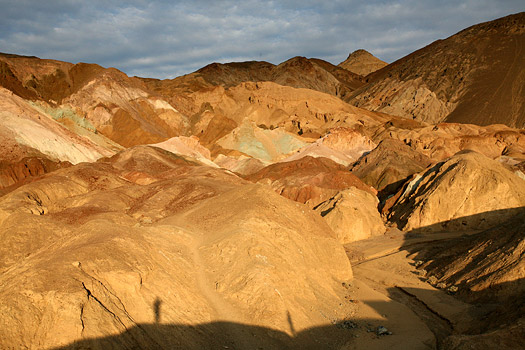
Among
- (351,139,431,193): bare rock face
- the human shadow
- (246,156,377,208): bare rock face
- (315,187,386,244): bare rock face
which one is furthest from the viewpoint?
(351,139,431,193): bare rock face

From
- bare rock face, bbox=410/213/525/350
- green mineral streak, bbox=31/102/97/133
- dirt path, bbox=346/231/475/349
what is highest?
green mineral streak, bbox=31/102/97/133

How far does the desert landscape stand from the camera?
41.9 ft

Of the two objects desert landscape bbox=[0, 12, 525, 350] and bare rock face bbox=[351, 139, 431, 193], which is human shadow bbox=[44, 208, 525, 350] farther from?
bare rock face bbox=[351, 139, 431, 193]

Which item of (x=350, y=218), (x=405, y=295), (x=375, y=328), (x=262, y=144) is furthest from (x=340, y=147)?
(x=375, y=328)

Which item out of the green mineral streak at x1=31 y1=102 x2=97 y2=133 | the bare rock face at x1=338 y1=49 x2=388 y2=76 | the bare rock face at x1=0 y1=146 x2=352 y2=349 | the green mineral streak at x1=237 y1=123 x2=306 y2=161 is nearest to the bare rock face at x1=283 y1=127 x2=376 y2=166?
the green mineral streak at x1=237 y1=123 x2=306 y2=161

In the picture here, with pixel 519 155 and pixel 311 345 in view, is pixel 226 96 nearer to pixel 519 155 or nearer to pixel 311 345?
pixel 519 155

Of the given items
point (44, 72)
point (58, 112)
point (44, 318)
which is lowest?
point (44, 318)

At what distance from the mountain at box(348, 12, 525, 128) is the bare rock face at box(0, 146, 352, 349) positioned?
7890 centimetres

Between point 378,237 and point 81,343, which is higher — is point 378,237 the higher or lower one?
the lower one

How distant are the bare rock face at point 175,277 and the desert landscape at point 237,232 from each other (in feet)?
0.18

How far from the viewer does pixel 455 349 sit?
41.2 ft

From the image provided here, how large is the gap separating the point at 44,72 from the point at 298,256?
72218 mm

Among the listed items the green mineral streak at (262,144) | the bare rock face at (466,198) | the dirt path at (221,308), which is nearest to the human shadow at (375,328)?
the dirt path at (221,308)

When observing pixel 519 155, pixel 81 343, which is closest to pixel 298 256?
pixel 81 343
